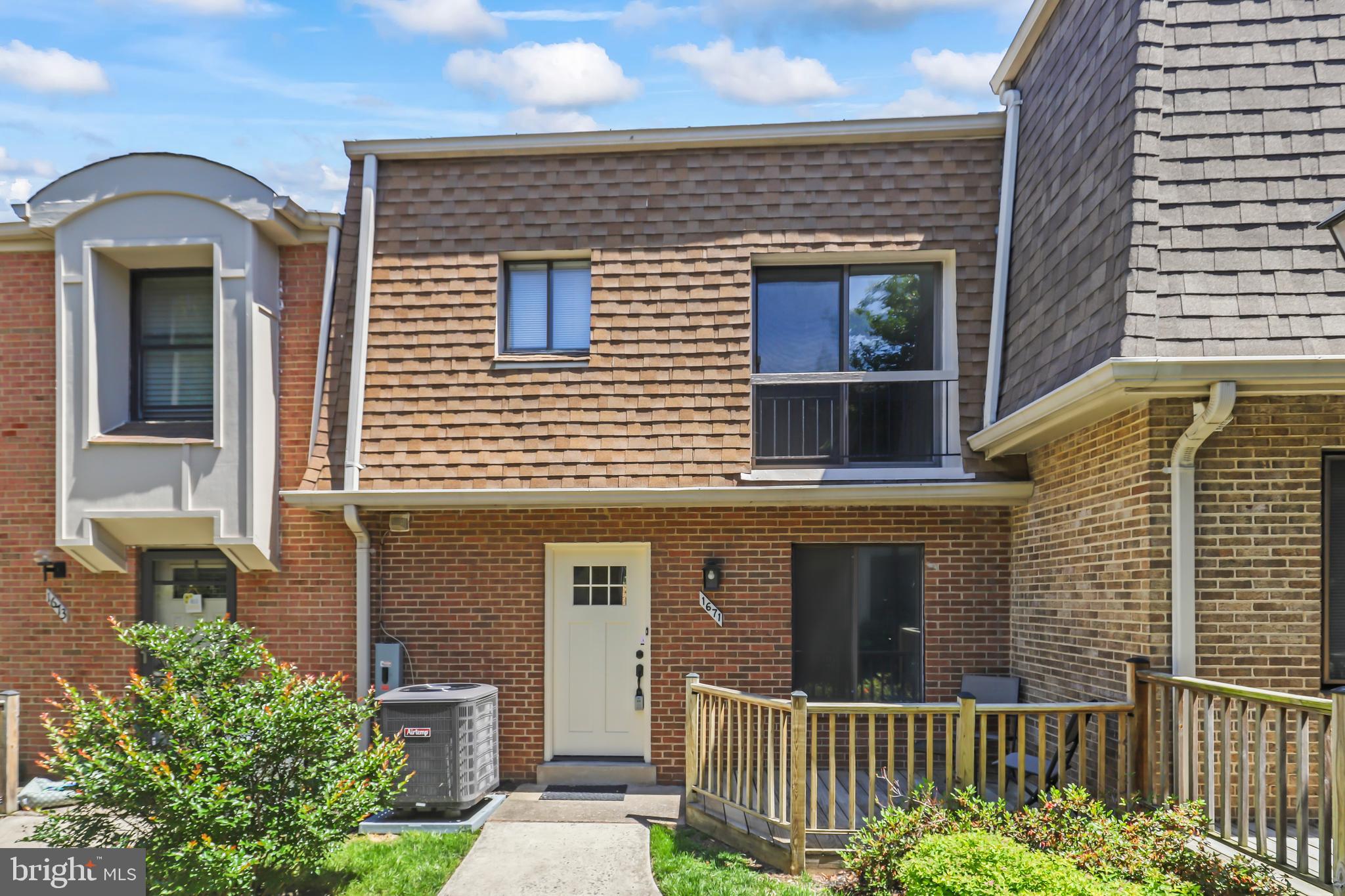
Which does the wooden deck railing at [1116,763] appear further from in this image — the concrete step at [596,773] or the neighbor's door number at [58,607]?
the neighbor's door number at [58,607]

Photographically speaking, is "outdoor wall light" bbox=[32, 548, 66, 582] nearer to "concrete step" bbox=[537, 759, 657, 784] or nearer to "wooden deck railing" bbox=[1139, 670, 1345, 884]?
"concrete step" bbox=[537, 759, 657, 784]

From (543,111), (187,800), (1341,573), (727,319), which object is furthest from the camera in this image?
(543,111)

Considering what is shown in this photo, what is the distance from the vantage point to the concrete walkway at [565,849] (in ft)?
19.1

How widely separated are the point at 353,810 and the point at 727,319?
507 centimetres

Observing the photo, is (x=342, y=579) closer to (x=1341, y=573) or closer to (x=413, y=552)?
(x=413, y=552)

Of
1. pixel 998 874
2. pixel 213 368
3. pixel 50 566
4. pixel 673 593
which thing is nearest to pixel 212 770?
pixel 673 593

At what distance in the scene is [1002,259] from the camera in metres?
8.33

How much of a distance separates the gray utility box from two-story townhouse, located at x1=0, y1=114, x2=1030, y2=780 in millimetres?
1034

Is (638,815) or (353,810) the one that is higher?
(353,810)

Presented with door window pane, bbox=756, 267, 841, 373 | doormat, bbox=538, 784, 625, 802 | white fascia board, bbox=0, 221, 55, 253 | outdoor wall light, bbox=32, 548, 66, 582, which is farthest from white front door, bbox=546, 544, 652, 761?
white fascia board, bbox=0, 221, 55, 253

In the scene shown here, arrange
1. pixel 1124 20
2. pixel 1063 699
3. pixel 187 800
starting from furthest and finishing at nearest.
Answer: pixel 1063 699
pixel 1124 20
pixel 187 800

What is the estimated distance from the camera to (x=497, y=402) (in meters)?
8.57

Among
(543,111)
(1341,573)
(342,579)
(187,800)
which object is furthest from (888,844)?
(543,111)

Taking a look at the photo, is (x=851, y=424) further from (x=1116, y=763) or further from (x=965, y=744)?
(x=1116, y=763)
